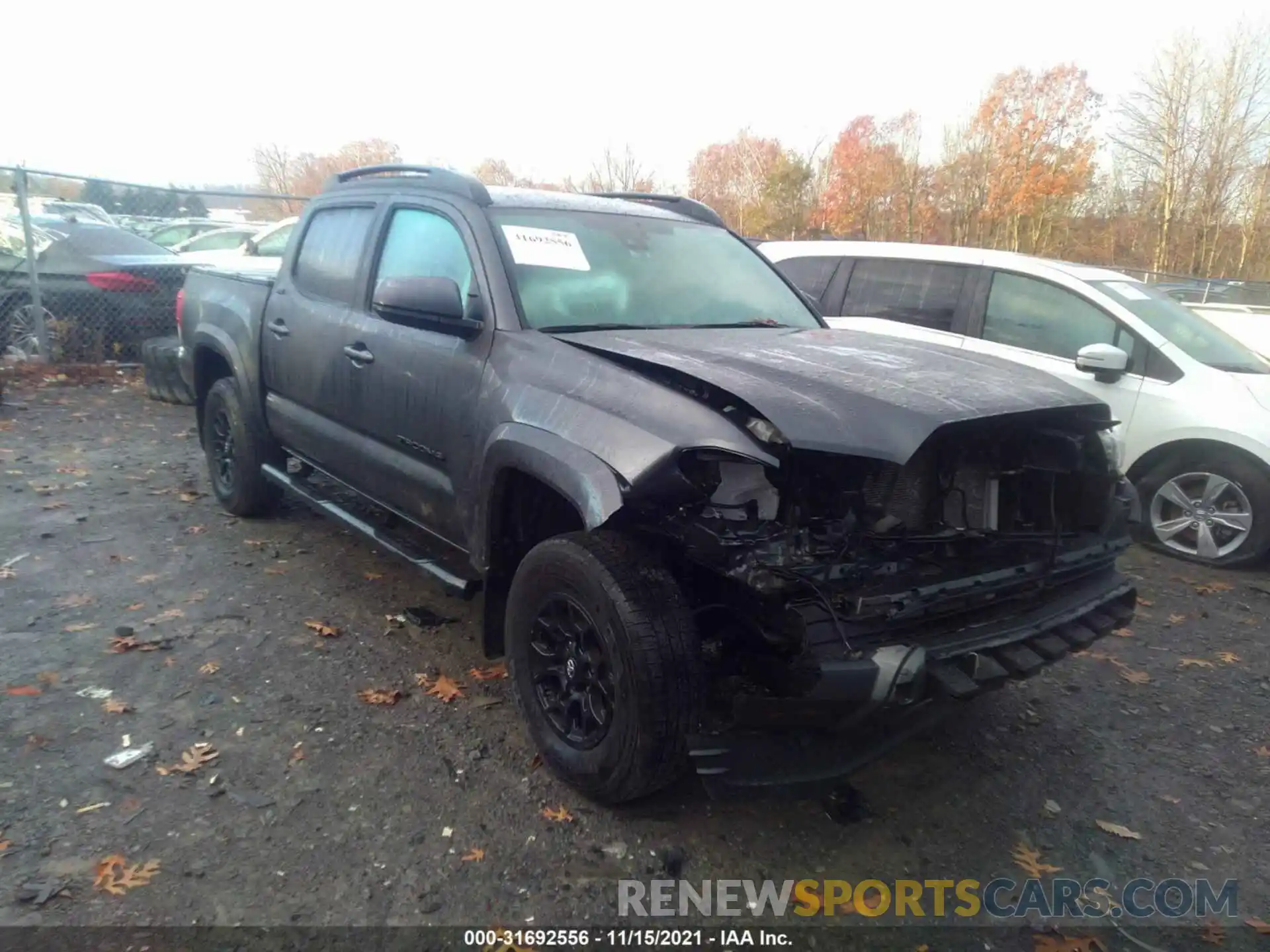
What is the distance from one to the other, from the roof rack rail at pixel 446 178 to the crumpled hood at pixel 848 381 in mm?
884

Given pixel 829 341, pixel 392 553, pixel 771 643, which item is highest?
pixel 829 341

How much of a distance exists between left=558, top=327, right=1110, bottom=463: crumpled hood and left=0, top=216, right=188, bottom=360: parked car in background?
853cm

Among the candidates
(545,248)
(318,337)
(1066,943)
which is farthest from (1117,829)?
(318,337)

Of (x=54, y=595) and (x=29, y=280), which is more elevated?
(x=29, y=280)

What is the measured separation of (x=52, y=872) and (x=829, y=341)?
10.2ft

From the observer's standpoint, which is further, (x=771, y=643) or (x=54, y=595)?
(x=54, y=595)

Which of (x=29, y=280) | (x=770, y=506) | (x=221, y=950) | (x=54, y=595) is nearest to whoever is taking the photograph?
(x=221, y=950)

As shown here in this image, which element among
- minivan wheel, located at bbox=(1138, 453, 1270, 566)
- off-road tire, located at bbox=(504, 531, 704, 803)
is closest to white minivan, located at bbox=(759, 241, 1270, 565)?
minivan wheel, located at bbox=(1138, 453, 1270, 566)

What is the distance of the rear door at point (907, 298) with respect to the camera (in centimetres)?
632

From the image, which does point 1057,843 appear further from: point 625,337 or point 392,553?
point 392,553

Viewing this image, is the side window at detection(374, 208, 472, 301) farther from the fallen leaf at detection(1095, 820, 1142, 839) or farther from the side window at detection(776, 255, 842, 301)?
the side window at detection(776, 255, 842, 301)

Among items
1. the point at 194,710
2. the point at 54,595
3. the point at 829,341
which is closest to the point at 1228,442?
the point at 829,341

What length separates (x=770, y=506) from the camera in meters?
2.52

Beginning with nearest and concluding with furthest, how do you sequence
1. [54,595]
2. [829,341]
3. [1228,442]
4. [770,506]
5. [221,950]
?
[221,950] → [770,506] → [829,341] → [54,595] → [1228,442]
